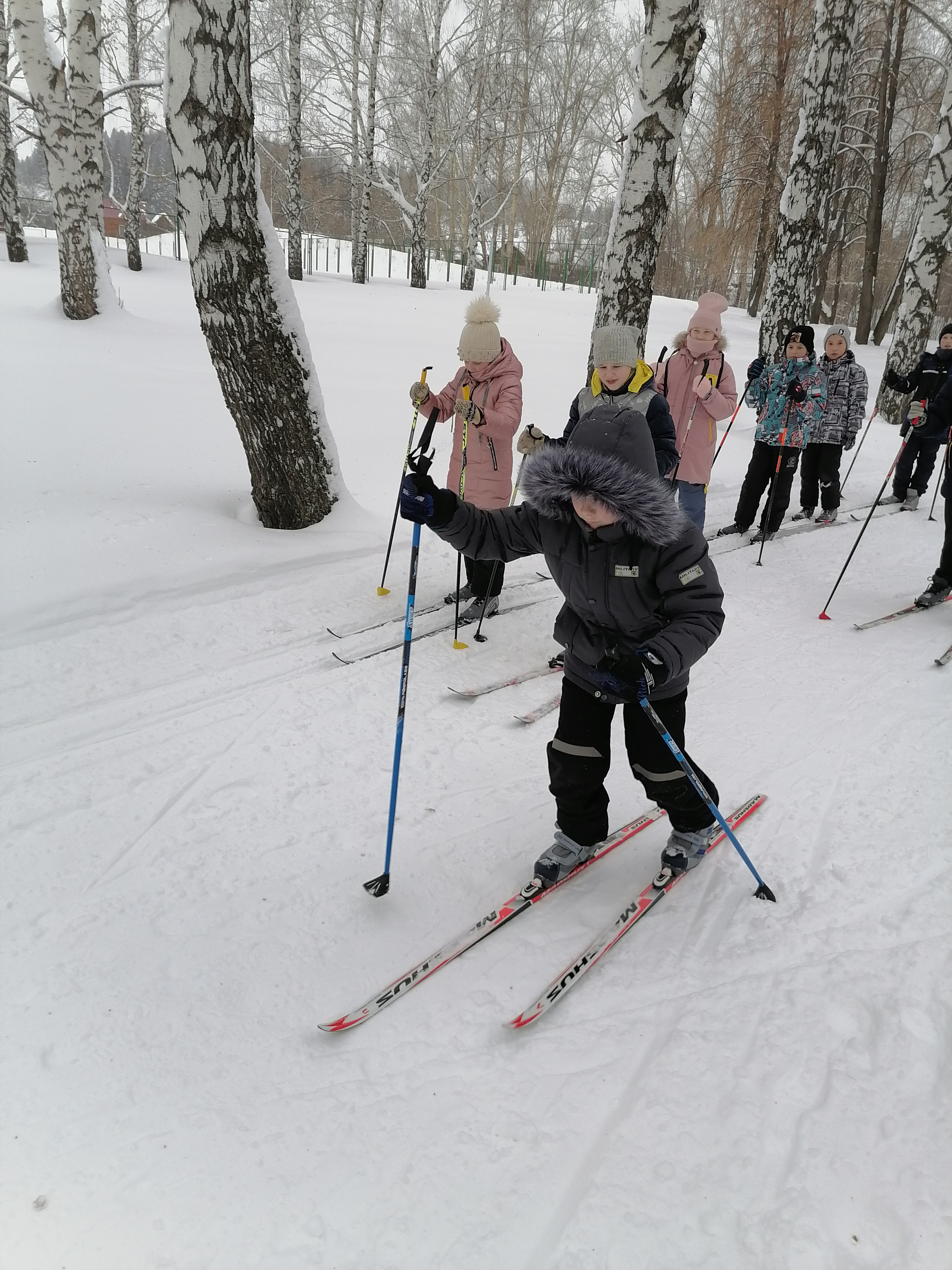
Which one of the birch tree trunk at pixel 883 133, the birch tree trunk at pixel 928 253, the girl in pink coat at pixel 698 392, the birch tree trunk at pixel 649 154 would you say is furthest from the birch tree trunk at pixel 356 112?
the girl in pink coat at pixel 698 392

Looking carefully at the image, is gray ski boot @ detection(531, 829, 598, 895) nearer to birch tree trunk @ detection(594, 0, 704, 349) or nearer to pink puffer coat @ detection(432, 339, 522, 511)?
pink puffer coat @ detection(432, 339, 522, 511)

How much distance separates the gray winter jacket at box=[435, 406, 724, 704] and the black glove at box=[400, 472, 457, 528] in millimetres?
36

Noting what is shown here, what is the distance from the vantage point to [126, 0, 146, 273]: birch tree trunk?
1556cm

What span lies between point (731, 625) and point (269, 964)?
12.4ft

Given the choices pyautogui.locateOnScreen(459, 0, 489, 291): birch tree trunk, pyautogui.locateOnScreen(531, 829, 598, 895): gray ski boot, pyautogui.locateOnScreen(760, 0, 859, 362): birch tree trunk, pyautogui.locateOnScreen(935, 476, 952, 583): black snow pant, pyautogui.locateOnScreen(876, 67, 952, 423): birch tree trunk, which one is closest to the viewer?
pyautogui.locateOnScreen(531, 829, 598, 895): gray ski boot

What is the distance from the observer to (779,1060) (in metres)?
2.18

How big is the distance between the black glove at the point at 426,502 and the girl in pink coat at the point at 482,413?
6.50 feet

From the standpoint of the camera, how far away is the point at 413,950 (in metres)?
2.53

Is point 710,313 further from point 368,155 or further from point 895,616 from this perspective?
point 368,155

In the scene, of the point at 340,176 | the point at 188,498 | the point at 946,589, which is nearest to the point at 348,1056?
the point at 188,498

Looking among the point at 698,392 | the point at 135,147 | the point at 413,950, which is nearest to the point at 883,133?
the point at 698,392

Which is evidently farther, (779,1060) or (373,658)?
(373,658)

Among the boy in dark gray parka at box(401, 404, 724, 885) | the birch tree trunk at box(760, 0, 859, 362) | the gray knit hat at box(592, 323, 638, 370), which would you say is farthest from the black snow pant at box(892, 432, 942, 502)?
the boy in dark gray parka at box(401, 404, 724, 885)

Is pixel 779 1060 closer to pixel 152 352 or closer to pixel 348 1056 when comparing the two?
pixel 348 1056
